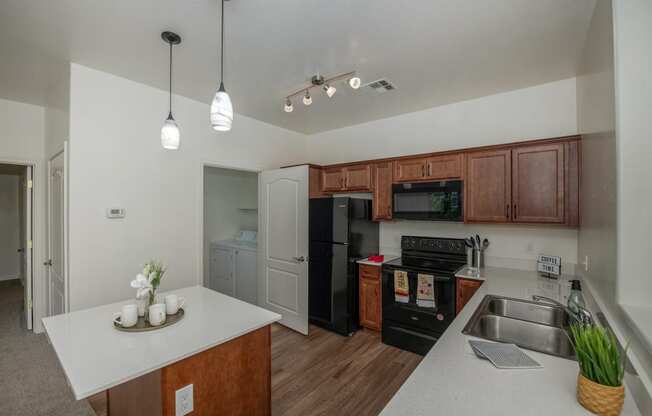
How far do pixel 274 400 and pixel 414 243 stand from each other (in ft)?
7.02

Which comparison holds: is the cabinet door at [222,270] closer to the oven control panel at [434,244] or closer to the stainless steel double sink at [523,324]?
the oven control panel at [434,244]

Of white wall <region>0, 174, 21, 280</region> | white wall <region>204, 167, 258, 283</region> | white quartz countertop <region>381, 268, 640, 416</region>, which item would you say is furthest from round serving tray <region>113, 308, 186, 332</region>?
white wall <region>0, 174, 21, 280</region>

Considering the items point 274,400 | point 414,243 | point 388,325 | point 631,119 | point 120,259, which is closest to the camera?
point 631,119

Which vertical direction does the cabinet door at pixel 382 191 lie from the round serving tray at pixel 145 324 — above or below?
above

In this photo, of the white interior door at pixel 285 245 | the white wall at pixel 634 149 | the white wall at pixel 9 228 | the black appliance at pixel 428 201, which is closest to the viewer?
the white wall at pixel 634 149

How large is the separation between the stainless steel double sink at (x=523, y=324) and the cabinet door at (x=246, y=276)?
2944mm

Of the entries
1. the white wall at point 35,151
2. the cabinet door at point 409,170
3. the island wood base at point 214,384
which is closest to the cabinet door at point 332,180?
the cabinet door at point 409,170

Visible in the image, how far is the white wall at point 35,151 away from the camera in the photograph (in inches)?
120

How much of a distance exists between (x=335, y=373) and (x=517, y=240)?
2.15 m

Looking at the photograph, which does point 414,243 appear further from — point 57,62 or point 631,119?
point 57,62

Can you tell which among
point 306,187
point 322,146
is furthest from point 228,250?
point 322,146

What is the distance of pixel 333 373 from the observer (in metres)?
2.52

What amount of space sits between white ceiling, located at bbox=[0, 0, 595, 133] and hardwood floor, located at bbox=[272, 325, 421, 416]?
2.62 metres

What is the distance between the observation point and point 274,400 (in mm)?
2182
